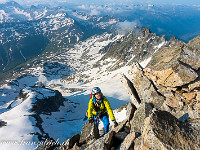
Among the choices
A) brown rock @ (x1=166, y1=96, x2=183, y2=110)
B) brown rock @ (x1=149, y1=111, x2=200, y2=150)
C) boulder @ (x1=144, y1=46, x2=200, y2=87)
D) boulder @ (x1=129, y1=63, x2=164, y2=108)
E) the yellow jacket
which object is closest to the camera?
brown rock @ (x1=149, y1=111, x2=200, y2=150)

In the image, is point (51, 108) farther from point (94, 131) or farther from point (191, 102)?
point (191, 102)

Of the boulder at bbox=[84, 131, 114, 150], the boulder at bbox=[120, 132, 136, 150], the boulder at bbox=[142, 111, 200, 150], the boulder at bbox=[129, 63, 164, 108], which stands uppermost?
the boulder at bbox=[142, 111, 200, 150]

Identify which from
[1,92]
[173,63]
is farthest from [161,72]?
[1,92]

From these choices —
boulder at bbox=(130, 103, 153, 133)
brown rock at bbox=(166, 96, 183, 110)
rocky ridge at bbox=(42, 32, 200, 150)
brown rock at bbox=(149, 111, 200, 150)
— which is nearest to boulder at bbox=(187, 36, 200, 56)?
rocky ridge at bbox=(42, 32, 200, 150)

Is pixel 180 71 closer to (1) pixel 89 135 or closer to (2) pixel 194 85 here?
(2) pixel 194 85

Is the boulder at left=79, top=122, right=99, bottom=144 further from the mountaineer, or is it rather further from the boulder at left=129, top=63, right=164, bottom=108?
the boulder at left=129, top=63, right=164, bottom=108

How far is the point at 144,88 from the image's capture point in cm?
1981

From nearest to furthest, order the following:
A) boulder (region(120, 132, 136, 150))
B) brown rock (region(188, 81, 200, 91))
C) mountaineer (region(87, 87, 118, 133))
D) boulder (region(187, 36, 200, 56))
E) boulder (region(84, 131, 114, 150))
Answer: boulder (region(120, 132, 136, 150))
boulder (region(84, 131, 114, 150))
mountaineer (region(87, 87, 118, 133))
brown rock (region(188, 81, 200, 91))
boulder (region(187, 36, 200, 56))

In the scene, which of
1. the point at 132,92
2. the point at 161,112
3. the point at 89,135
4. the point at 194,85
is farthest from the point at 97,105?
the point at 194,85

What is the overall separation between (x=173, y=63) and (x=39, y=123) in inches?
2039

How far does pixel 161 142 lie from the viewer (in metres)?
6.97

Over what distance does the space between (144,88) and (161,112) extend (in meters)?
11.5

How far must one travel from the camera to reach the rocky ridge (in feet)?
24.2

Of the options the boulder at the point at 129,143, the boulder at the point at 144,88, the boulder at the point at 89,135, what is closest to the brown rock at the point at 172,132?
the boulder at the point at 129,143
